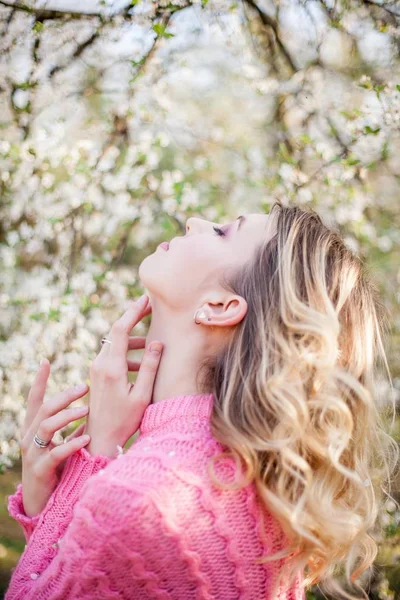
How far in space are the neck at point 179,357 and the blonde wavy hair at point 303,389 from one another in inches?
→ 1.4

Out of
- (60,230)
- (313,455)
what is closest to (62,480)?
(313,455)

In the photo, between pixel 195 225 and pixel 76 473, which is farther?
pixel 195 225

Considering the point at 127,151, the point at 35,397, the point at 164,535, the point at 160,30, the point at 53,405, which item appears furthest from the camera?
the point at 127,151

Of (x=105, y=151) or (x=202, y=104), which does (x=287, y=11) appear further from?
(x=202, y=104)

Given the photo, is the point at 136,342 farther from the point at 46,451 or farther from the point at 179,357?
the point at 46,451

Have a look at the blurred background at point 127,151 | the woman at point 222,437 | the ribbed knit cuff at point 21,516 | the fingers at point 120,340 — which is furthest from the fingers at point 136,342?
the blurred background at point 127,151

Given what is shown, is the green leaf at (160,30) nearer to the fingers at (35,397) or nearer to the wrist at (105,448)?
the fingers at (35,397)

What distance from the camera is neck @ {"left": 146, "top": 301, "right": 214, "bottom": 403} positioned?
5.33 ft

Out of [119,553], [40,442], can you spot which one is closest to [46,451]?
[40,442]

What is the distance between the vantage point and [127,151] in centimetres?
327

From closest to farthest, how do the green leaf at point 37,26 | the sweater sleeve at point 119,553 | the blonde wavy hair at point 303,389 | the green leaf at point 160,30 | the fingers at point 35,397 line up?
1. the sweater sleeve at point 119,553
2. the blonde wavy hair at point 303,389
3. the fingers at point 35,397
4. the green leaf at point 160,30
5. the green leaf at point 37,26

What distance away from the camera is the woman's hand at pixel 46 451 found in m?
Answer: 1.61

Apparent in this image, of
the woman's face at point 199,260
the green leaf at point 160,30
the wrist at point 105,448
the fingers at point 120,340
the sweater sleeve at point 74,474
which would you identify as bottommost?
the sweater sleeve at point 74,474

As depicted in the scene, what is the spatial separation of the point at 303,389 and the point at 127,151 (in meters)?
2.18
